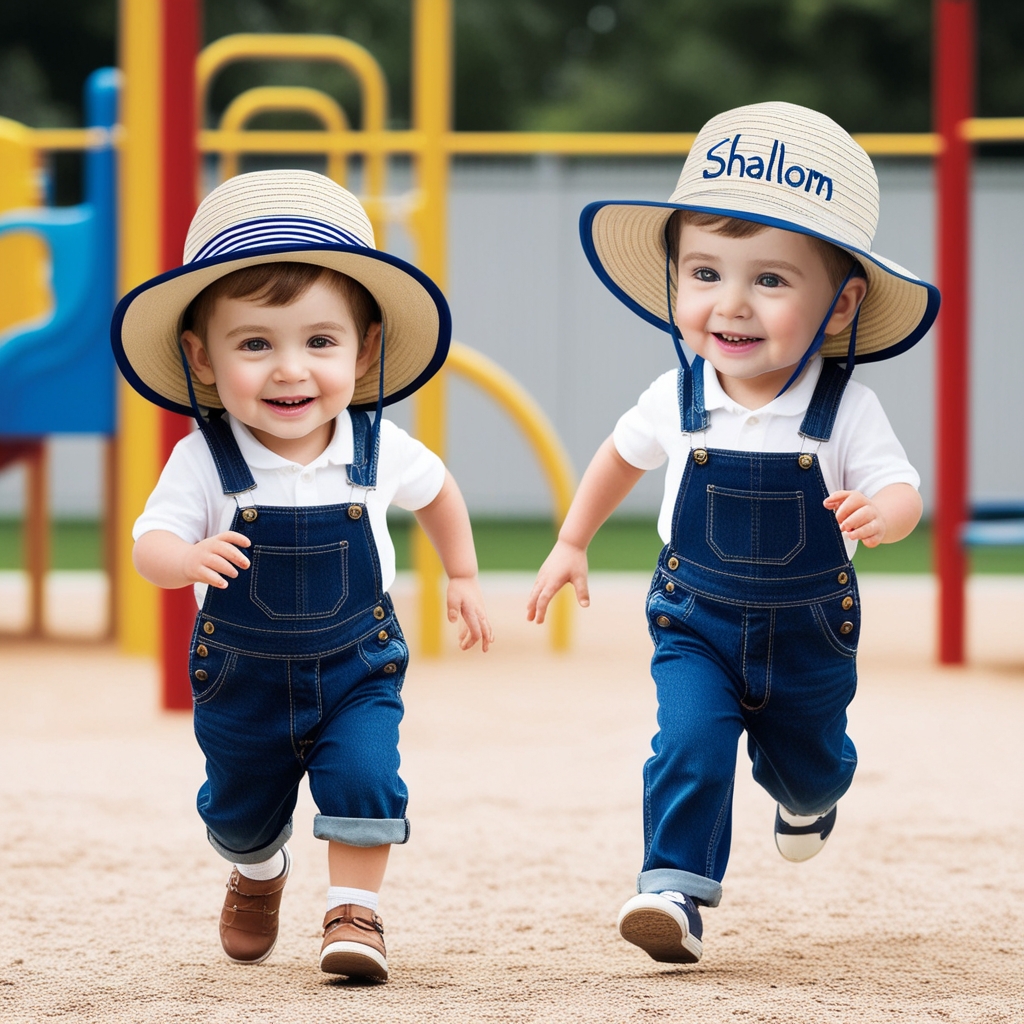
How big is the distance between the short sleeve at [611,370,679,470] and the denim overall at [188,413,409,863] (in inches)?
17.1

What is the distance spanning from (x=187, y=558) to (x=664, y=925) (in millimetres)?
892

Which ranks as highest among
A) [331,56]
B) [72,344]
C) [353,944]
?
[331,56]

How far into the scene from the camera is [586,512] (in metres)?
2.79

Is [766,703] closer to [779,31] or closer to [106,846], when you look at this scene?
[106,846]

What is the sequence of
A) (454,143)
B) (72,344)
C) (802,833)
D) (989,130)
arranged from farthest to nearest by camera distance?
(454,143) < (72,344) < (989,130) < (802,833)

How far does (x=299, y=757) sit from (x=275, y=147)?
16.7 ft

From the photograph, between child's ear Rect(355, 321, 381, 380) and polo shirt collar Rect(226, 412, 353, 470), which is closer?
polo shirt collar Rect(226, 412, 353, 470)

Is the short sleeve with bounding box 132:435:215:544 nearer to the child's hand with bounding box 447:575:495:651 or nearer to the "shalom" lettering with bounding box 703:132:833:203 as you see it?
the child's hand with bounding box 447:575:495:651

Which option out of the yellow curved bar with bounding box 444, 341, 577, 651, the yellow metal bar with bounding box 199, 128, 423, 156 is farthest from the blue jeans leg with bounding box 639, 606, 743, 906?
the yellow metal bar with bounding box 199, 128, 423, 156

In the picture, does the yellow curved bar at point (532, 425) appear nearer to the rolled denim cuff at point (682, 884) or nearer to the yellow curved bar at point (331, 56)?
the yellow curved bar at point (331, 56)

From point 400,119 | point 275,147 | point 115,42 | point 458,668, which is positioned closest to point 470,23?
point 400,119

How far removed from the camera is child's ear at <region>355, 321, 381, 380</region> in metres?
2.68

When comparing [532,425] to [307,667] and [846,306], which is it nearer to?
[846,306]

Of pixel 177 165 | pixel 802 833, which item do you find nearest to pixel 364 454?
pixel 802 833
